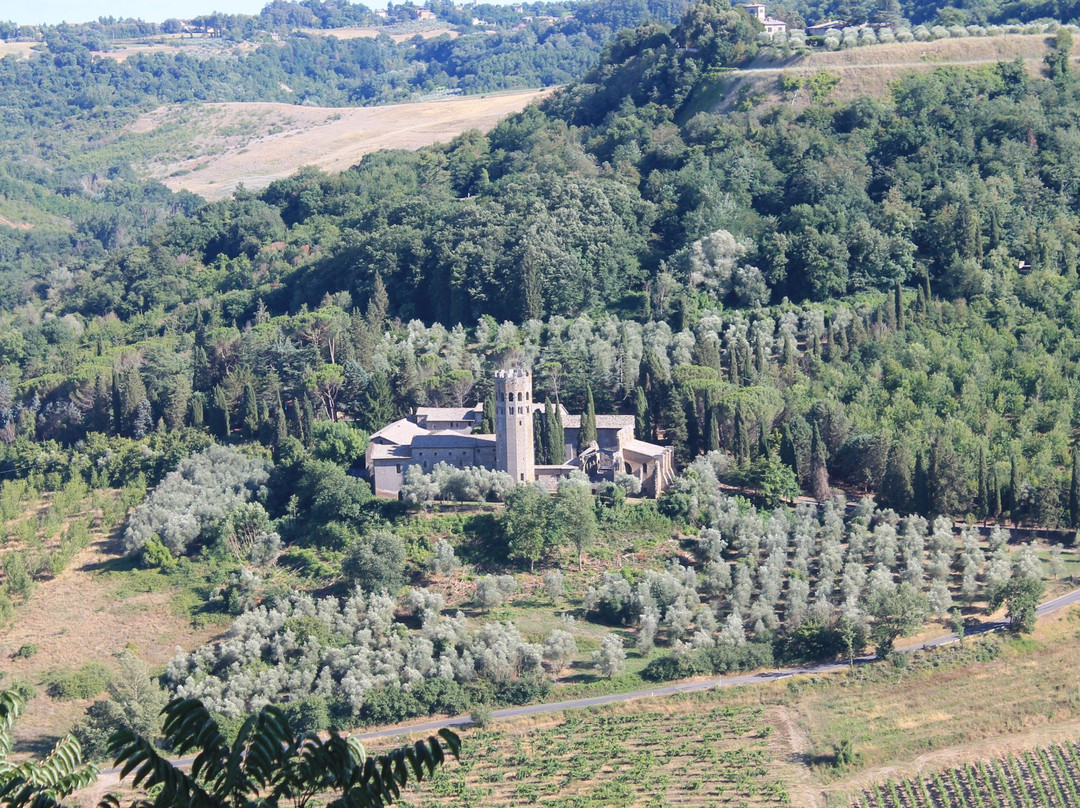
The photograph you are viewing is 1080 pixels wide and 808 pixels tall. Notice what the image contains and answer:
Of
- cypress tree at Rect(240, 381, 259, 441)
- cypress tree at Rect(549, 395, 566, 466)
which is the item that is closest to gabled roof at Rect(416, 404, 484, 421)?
cypress tree at Rect(549, 395, 566, 466)

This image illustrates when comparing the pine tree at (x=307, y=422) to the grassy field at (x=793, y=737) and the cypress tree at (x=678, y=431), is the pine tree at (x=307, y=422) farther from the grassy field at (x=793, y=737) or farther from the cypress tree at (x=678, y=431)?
the grassy field at (x=793, y=737)

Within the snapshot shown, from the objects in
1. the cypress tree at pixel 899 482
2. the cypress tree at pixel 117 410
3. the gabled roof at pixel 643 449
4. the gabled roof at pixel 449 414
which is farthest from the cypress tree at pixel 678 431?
the cypress tree at pixel 117 410

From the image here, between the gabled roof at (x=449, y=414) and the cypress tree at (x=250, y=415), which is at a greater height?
the gabled roof at (x=449, y=414)

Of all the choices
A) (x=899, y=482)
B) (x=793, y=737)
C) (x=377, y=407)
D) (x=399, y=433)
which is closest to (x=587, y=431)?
(x=399, y=433)

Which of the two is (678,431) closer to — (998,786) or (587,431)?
(587,431)

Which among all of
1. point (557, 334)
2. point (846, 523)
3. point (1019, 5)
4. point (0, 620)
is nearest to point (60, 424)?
point (0, 620)

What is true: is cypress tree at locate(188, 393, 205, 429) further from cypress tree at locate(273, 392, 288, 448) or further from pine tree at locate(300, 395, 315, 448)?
pine tree at locate(300, 395, 315, 448)

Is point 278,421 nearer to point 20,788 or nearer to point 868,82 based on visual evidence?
point 868,82
